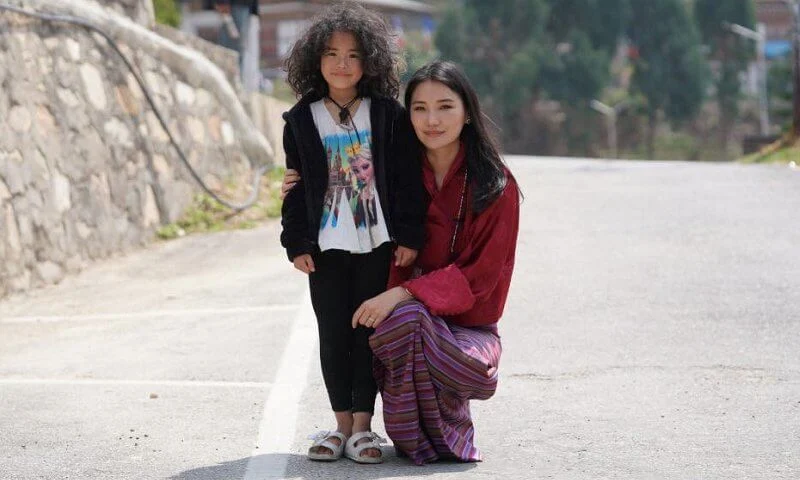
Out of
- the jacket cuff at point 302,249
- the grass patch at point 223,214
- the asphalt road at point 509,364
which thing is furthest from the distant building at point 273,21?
the jacket cuff at point 302,249

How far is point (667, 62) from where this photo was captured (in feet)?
255

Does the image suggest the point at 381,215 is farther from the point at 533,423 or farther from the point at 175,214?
the point at 175,214

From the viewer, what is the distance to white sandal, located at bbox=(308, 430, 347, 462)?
5.13m

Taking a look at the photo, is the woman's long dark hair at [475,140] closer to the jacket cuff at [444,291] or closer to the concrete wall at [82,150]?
the jacket cuff at [444,291]

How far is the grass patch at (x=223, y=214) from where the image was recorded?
13578 millimetres

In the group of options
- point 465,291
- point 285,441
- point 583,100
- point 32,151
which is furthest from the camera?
point 583,100

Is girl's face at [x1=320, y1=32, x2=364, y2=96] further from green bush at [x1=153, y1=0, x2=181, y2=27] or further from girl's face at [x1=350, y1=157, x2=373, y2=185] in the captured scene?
green bush at [x1=153, y1=0, x2=181, y2=27]

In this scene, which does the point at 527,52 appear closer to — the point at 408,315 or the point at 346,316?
the point at 346,316

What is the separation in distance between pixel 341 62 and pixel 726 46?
79.6 m

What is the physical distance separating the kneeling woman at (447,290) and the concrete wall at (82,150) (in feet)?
19.1

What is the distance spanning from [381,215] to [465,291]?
0.40 metres

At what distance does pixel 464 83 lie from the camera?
5160 mm

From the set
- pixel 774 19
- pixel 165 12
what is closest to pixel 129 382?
pixel 165 12

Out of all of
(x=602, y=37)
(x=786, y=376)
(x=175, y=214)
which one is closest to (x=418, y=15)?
(x=602, y=37)
